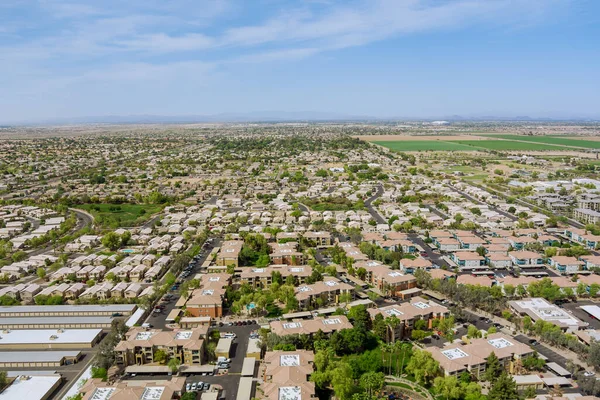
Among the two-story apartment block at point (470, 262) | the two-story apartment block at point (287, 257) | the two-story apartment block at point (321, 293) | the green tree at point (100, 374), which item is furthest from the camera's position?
the two-story apartment block at point (287, 257)

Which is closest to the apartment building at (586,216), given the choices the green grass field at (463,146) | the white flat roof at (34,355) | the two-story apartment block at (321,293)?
the two-story apartment block at (321,293)

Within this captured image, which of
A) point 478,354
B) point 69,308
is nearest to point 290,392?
point 478,354

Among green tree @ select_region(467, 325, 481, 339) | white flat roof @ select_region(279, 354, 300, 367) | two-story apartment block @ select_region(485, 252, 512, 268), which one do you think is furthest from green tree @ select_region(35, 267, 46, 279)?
two-story apartment block @ select_region(485, 252, 512, 268)

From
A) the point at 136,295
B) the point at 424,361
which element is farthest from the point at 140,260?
the point at 424,361

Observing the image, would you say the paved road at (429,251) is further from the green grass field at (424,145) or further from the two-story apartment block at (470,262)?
the green grass field at (424,145)

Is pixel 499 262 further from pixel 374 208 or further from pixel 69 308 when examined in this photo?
pixel 69 308

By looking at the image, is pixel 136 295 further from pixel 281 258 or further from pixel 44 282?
pixel 281 258

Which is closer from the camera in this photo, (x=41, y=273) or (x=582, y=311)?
(x=582, y=311)
